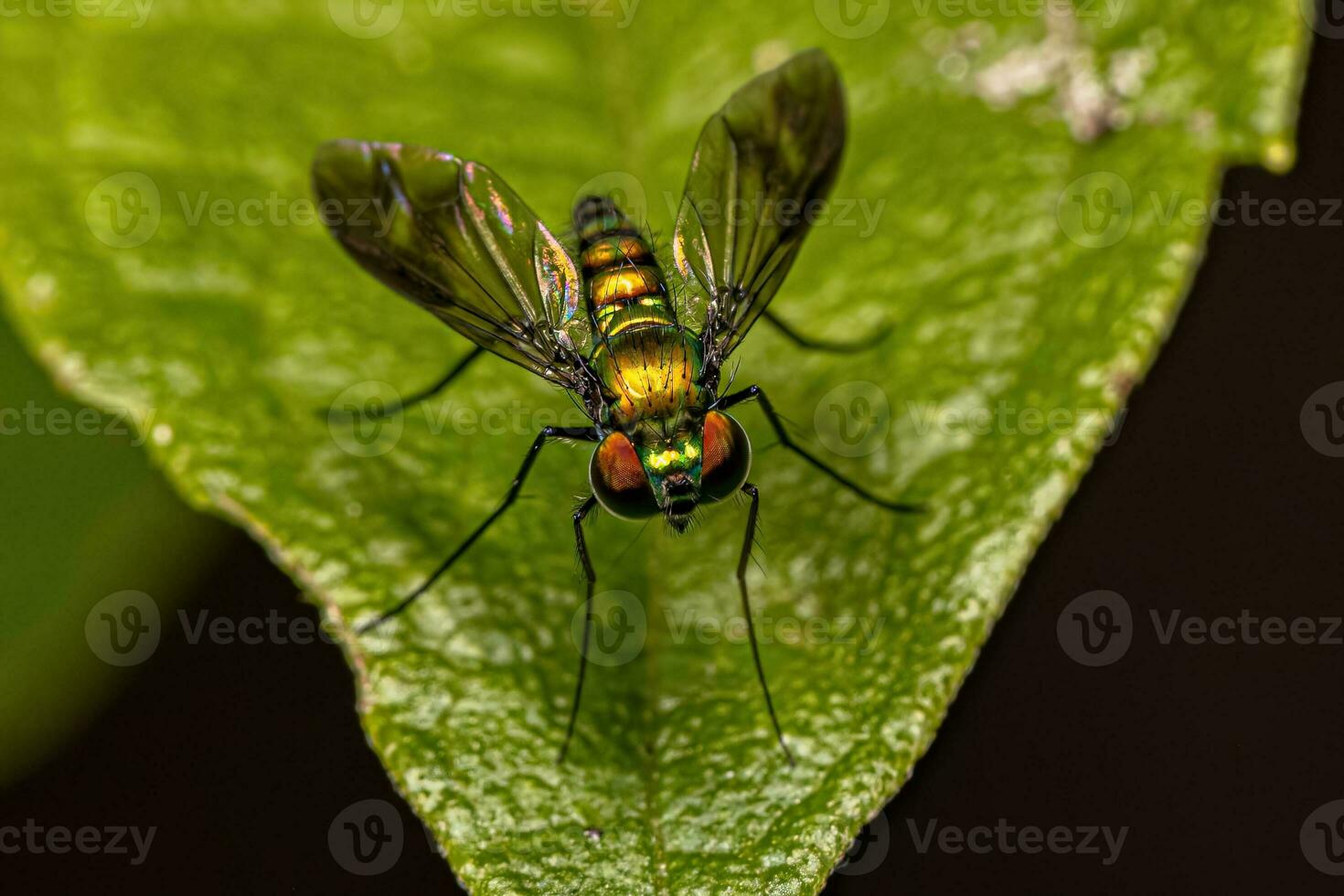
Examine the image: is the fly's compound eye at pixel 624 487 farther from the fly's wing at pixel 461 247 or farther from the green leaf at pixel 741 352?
the fly's wing at pixel 461 247

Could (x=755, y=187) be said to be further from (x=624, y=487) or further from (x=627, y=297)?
(x=624, y=487)

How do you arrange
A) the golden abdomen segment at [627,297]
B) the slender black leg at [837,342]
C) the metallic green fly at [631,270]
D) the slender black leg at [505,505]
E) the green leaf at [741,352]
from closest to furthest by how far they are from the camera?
1. the green leaf at [741,352]
2. the slender black leg at [505,505]
3. the metallic green fly at [631,270]
4. the slender black leg at [837,342]
5. the golden abdomen segment at [627,297]

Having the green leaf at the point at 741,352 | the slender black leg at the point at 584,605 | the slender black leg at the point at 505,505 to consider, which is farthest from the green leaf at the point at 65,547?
the slender black leg at the point at 584,605

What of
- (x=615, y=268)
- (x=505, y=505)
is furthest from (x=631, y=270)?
(x=505, y=505)

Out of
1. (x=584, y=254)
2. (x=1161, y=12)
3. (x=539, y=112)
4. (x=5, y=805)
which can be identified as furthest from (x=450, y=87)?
(x=5, y=805)

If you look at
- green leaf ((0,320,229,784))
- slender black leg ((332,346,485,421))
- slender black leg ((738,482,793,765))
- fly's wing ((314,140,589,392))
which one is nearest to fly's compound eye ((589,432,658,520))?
slender black leg ((738,482,793,765))

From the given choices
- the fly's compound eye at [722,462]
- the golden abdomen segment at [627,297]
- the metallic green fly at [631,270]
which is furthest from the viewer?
the golden abdomen segment at [627,297]

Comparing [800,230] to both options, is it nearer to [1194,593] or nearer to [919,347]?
[919,347]
